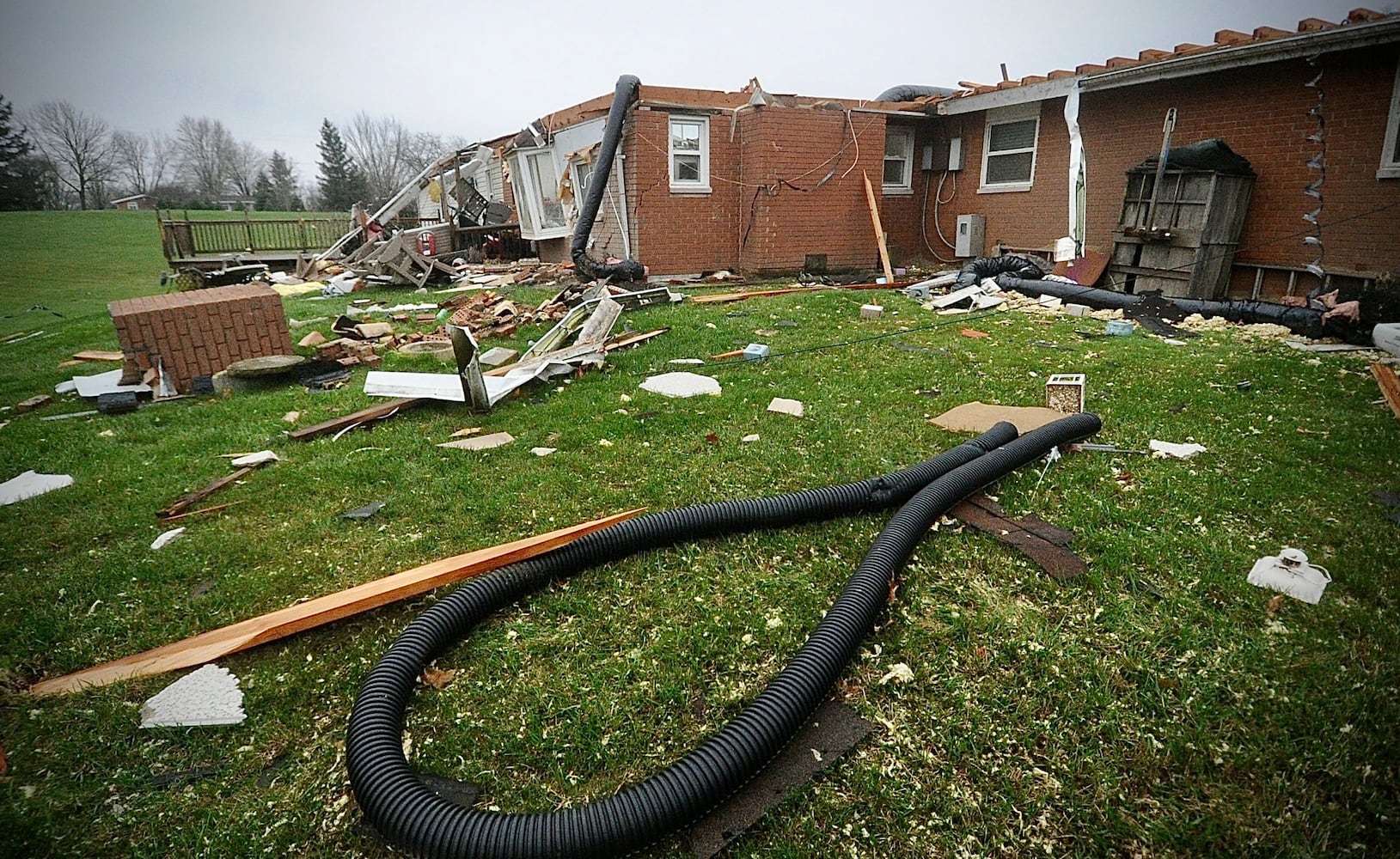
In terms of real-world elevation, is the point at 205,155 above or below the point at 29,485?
above

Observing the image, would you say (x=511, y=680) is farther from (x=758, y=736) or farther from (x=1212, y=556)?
(x=1212, y=556)

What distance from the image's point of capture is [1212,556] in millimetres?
2670

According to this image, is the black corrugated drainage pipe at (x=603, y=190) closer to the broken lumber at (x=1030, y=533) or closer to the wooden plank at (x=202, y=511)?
the wooden plank at (x=202, y=511)

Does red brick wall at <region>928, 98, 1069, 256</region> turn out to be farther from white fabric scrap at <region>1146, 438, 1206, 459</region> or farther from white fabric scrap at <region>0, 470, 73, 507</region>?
white fabric scrap at <region>0, 470, 73, 507</region>

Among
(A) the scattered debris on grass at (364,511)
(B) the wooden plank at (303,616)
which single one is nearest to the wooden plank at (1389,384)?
(B) the wooden plank at (303,616)

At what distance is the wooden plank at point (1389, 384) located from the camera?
4.23 meters

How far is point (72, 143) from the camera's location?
529cm

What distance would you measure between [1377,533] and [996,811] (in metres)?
2.46

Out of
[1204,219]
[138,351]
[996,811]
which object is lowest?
[996,811]

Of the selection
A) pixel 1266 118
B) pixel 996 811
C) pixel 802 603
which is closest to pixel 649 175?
pixel 1266 118

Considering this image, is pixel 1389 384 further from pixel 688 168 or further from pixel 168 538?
pixel 688 168

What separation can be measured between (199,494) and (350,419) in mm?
1184

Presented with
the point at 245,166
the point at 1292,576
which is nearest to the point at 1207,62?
the point at 1292,576

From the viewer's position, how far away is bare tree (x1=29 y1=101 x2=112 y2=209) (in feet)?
12.0
